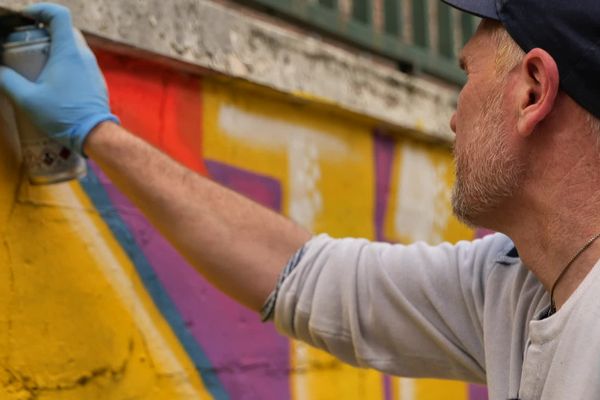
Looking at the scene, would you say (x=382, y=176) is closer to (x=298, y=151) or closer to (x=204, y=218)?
(x=298, y=151)

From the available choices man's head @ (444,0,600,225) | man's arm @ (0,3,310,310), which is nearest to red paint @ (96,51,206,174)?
man's arm @ (0,3,310,310)

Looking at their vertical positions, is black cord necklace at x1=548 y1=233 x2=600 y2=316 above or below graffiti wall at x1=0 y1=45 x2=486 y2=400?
above

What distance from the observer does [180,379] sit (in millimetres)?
2531

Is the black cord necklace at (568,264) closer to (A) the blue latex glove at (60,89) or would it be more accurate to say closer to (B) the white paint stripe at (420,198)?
(A) the blue latex glove at (60,89)

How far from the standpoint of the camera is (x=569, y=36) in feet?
6.08

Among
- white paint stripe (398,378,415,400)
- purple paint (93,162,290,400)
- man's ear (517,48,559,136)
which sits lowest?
white paint stripe (398,378,415,400)

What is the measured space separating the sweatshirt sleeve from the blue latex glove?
589 millimetres

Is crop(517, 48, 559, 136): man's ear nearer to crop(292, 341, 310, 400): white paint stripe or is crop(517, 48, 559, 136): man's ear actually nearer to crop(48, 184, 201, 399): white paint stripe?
crop(48, 184, 201, 399): white paint stripe

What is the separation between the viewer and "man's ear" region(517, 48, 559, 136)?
1.89 m

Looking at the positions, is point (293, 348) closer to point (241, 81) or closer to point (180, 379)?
point (180, 379)

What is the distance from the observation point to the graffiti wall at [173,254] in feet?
7.29

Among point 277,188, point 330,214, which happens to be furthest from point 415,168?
point 277,188

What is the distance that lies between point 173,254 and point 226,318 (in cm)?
26

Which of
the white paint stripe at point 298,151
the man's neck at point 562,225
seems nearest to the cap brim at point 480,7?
the man's neck at point 562,225
